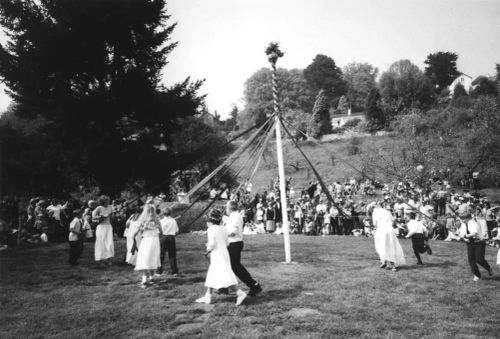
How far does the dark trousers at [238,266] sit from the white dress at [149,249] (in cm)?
195

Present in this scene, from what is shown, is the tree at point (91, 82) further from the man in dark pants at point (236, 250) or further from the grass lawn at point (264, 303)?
the man in dark pants at point (236, 250)

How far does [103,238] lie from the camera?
423 inches

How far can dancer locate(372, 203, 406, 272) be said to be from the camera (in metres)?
10.7

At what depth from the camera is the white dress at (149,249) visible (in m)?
8.48

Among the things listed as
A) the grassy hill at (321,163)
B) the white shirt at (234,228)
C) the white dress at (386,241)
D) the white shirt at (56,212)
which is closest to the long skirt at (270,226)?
the white shirt at (56,212)

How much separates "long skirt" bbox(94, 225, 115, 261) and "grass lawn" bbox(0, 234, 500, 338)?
394 mm

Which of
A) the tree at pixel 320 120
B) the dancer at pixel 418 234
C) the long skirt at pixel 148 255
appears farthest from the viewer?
the tree at pixel 320 120

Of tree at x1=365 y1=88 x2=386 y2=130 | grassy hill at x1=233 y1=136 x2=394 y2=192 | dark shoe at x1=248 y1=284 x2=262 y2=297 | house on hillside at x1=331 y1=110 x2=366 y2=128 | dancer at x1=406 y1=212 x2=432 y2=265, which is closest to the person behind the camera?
dark shoe at x1=248 y1=284 x2=262 y2=297

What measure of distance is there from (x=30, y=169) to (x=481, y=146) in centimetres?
3553

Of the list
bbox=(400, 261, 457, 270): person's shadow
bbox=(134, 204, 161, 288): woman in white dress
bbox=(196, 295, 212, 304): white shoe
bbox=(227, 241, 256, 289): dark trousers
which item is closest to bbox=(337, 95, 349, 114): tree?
bbox=(400, 261, 457, 270): person's shadow

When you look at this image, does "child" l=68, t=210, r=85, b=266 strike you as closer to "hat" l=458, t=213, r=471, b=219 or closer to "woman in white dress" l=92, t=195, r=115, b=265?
"woman in white dress" l=92, t=195, r=115, b=265

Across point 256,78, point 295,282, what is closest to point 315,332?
point 295,282

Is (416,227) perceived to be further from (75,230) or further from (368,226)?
(368,226)

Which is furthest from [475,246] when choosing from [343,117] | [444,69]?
[444,69]
